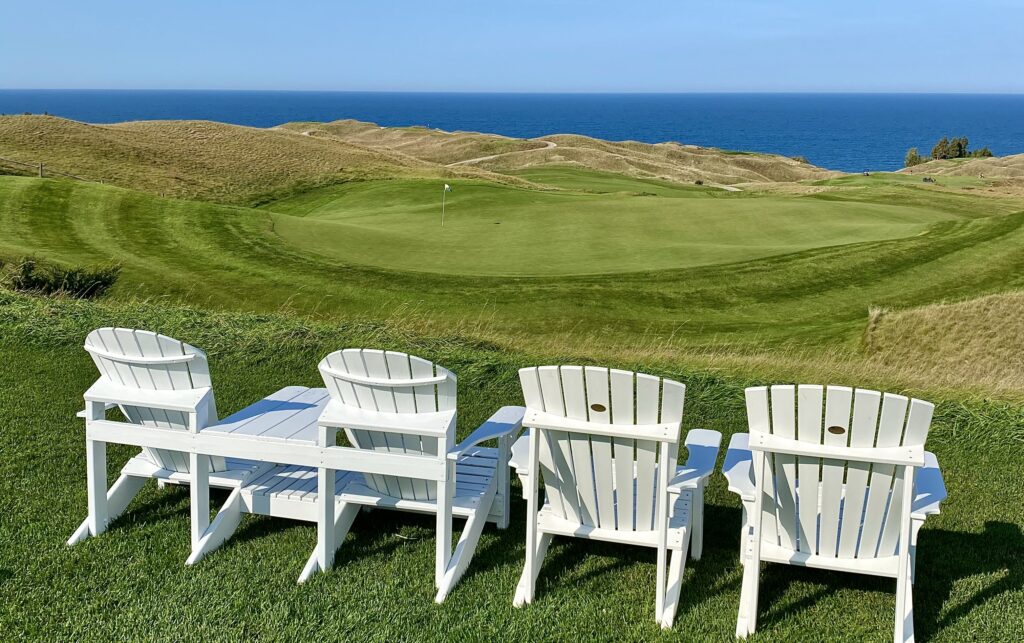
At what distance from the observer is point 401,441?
5148 mm

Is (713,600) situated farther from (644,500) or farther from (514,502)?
(514,502)

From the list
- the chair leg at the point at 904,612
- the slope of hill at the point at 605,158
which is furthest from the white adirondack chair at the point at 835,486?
the slope of hill at the point at 605,158

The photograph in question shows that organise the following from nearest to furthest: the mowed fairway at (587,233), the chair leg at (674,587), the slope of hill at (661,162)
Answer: the chair leg at (674,587) < the mowed fairway at (587,233) < the slope of hill at (661,162)

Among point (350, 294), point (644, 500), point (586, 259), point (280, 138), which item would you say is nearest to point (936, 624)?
point (644, 500)

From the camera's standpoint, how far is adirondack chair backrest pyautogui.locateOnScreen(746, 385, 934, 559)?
422 cm

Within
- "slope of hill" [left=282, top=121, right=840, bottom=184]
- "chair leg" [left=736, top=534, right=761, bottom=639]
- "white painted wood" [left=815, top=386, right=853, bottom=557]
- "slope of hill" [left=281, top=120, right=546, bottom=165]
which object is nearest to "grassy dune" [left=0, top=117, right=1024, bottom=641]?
"chair leg" [left=736, top=534, right=761, bottom=639]

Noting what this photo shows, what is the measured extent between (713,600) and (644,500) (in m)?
0.70

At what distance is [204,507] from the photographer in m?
5.32

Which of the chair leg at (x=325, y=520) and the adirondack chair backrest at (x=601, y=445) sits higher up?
the adirondack chair backrest at (x=601, y=445)

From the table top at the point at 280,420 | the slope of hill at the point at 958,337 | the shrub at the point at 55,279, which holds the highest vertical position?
the table top at the point at 280,420

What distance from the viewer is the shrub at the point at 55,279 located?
13.9 metres

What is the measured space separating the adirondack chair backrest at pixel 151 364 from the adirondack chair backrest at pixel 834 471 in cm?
309

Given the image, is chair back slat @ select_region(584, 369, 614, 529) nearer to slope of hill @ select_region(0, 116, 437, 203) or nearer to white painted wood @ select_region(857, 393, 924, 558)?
white painted wood @ select_region(857, 393, 924, 558)

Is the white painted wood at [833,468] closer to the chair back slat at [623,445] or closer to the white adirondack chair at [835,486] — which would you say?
the white adirondack chair at [835,486]
